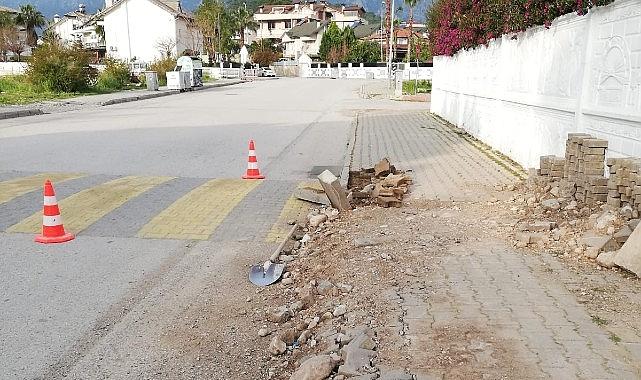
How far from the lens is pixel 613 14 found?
6703 millimetres

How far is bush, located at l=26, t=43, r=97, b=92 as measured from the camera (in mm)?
32250

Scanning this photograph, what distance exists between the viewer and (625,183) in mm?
5590

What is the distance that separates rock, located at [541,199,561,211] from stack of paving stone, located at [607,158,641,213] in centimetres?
71

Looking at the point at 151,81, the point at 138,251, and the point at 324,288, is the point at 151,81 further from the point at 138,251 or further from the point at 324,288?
the point at 324,288

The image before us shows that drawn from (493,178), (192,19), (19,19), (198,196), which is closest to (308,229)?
(198,196)

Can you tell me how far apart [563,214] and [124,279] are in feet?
15.6

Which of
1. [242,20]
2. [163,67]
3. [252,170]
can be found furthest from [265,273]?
[242,20]

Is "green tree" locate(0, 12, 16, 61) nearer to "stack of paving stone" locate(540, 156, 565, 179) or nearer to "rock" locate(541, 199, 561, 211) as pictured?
"stack of paving stone" locate(540, 156, 565, 179)

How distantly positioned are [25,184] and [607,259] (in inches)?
332

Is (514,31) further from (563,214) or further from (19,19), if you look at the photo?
(19,19)

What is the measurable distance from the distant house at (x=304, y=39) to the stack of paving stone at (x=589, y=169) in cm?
10271

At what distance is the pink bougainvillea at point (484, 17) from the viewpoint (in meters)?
8.72

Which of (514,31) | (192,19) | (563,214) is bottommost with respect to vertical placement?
(563,214)

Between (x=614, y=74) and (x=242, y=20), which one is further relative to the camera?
(x=242, y=20)
